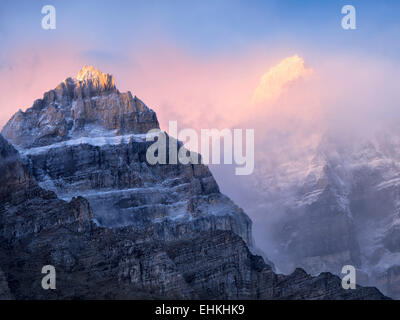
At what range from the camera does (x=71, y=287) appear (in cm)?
19862
